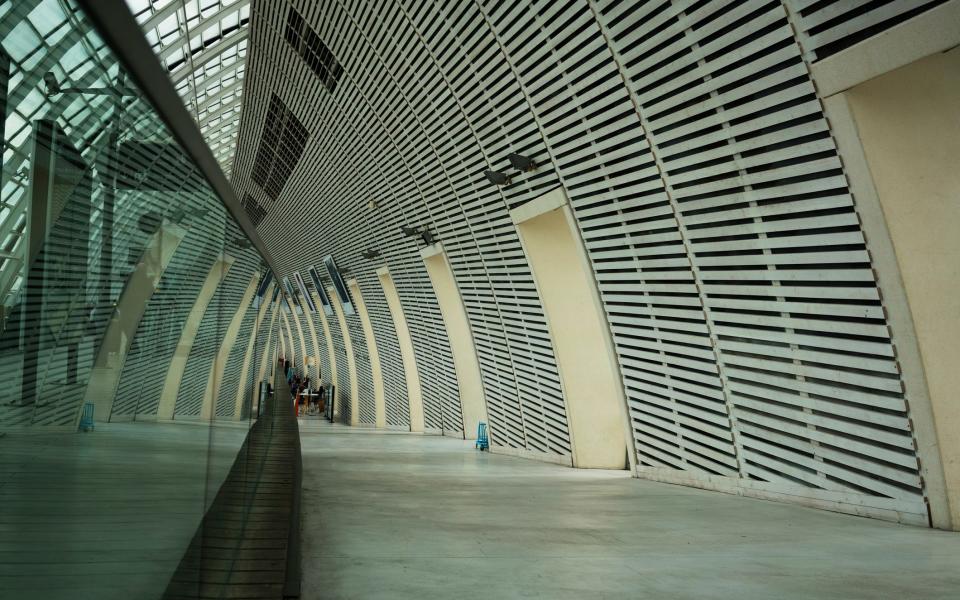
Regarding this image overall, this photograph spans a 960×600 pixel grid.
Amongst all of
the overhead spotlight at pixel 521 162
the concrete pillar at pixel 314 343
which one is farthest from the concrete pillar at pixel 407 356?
the overhead spotlight at pixel 521 162

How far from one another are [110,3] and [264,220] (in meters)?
32.4

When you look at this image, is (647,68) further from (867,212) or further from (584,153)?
(867,212)

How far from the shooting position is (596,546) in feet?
19.3

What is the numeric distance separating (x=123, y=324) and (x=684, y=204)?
7657mm

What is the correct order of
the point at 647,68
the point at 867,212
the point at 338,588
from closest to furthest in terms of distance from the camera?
the point at 338,588 → the point at 867,212 → the point at 647,68

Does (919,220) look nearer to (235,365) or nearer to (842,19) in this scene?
(842,19)

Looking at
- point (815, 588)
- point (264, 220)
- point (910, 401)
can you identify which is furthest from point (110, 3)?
point (264, 220)

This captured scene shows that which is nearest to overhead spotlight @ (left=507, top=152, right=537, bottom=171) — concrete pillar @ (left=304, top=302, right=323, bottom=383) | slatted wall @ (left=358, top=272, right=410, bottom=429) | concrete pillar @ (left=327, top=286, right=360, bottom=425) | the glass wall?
the glass wall

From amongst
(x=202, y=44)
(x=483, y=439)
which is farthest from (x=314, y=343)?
(x=483, y=439)

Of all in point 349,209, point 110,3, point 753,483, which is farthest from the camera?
point 349,209

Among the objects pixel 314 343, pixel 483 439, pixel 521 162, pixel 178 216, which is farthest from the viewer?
pixel 314 343

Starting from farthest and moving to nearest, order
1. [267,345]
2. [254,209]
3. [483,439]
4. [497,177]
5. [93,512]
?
[254,209] < [483,439] < [497,177] < [267,345] < [93,512]

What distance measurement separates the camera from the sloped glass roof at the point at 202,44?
60.9 feet

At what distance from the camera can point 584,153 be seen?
975cm
